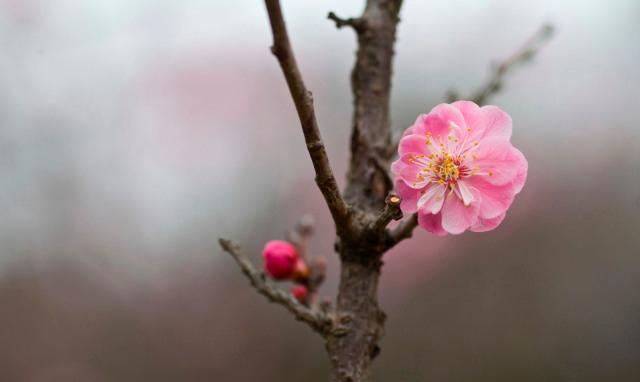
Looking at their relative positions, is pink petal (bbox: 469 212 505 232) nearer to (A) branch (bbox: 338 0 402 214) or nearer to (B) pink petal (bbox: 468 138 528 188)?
(B) pink petal (bbox: 468 138 528 188)

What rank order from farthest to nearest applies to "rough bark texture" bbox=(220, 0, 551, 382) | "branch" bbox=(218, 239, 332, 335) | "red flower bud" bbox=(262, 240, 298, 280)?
"red flower bud" bbox=(262, 240, 298, 280)
"branch" bbox=(218, 239, 332, 335)
"rough bark texture" bbox=(220, 0, 551, 382)

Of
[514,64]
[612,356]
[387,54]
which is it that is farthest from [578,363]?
[387,54]

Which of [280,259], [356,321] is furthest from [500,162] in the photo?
[280,259]

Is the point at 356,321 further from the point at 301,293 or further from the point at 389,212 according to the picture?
the point at 301,293

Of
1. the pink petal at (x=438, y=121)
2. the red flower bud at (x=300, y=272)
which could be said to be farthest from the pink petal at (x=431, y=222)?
the red flower bud at (x=300, y=272)

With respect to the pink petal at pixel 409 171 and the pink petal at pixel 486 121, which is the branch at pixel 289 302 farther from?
the pink petal at pixel 486 121

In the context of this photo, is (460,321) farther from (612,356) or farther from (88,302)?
(88,302)

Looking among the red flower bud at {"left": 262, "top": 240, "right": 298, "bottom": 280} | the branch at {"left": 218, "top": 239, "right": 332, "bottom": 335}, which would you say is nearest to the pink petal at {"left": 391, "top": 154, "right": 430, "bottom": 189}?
the branch at {"left": 218, "top": 239, "right": 332, "bottom": 335}
